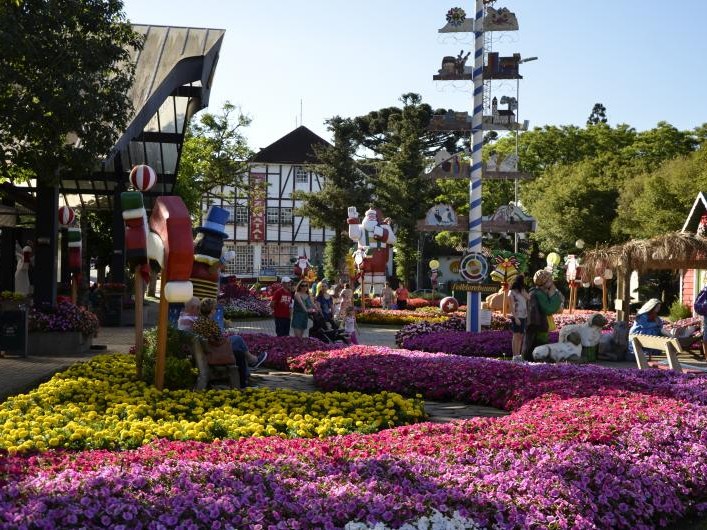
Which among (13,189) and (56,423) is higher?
(13,189)

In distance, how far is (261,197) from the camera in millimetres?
62781

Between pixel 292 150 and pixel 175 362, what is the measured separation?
6290 cm

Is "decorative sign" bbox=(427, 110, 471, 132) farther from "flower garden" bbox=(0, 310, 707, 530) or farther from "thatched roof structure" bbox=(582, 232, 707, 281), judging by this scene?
"flower garden" bbox=(0, 310, 707, 530)

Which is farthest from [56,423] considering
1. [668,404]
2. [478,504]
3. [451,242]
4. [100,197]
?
[451,242]

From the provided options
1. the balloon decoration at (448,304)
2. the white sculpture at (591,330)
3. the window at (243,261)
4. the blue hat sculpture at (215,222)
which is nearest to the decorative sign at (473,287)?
the white sculpture at (591,330)

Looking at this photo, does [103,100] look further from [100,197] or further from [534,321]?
[100,197]

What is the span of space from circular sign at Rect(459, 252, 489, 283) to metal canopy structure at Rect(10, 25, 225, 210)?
7.73 m

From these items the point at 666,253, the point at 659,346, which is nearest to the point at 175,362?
the point at 659,346

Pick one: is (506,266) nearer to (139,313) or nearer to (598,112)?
(139,313)

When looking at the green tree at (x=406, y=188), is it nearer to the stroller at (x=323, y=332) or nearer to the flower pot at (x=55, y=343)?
the stroller at (x=323, y=332)

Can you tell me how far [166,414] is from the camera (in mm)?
8680

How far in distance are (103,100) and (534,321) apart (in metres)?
8.27

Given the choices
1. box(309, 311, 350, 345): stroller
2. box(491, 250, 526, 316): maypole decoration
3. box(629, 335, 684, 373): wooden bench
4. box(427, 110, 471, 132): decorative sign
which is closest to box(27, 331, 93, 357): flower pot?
box(309, 311, 350, 345): stroller

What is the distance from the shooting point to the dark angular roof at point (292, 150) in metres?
71.1
